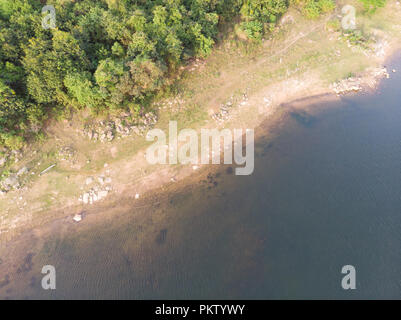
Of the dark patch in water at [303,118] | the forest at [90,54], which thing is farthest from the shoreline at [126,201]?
the forest at [90,54]

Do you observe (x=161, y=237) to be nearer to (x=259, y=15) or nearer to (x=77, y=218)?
(x=77, y=218)

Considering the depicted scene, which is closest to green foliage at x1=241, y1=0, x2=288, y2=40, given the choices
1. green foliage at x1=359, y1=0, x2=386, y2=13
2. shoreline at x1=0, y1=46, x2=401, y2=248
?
green foliage at x1=359, y1=0, x2=386, y2=13

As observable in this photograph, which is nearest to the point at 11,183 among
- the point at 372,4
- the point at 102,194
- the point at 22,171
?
the point at 22,171

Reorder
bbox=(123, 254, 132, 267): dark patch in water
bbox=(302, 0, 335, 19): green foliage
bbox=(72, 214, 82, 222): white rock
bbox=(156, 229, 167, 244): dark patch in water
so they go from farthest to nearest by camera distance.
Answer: bbox=(302, 0, 335, 19): green foliage → bbox=(72, 214, 82, 222): white rock → bbox=(156, 229, 167, 244): dark patch in water → bbox=(123, 254, 132, 267): dark patch in water

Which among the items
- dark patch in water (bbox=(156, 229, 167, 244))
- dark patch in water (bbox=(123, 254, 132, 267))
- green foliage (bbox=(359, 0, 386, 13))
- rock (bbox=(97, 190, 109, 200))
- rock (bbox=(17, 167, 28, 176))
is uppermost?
green foliage (bbox=(359, 0, 386, 13))

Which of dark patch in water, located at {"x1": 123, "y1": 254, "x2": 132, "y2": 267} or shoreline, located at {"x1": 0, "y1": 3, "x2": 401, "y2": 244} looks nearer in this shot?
dark patch in water, located at {"x1": 123, "y1": 254, "x2": 132, "y2": 267}

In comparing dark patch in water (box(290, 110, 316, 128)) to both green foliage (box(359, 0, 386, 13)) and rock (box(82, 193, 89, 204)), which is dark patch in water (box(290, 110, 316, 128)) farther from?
rock (box(82, 193, 89, 204))

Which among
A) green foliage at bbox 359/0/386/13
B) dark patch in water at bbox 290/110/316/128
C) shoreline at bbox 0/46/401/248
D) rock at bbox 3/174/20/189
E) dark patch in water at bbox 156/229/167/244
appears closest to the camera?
dark patch in water at bbox 156/229/167/244
